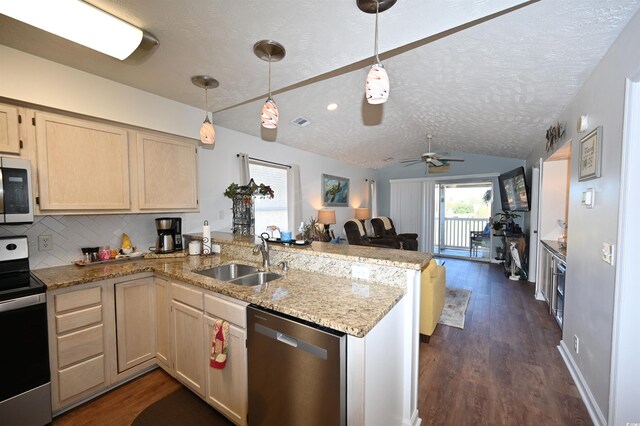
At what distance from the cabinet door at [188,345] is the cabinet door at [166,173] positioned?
1.05 m

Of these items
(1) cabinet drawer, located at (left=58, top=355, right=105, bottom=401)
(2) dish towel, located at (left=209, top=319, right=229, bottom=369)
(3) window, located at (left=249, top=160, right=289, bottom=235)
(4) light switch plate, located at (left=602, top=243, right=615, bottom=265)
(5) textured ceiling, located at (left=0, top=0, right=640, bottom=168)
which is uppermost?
(5) textured ceiling, located at (left=0, top=0, right=640, bottom=168)

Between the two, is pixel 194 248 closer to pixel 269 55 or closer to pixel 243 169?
pixel 243 169

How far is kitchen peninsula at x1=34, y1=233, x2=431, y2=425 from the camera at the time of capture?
1233mm

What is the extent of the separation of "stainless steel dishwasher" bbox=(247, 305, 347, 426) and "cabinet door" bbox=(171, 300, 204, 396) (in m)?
0.54

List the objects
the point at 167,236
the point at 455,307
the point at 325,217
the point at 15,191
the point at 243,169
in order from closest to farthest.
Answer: the point at 15,191 → the point at 167,236 → the point at 455,307 → the point at 243,169 → the point at 325,217

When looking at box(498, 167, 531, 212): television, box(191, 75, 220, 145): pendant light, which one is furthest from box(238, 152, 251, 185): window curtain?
box(498, 167, 531, 212): television

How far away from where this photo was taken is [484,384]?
207cm

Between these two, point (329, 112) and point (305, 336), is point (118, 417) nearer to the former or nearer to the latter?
point (305, 336)

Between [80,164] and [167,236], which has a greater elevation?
[80,164]

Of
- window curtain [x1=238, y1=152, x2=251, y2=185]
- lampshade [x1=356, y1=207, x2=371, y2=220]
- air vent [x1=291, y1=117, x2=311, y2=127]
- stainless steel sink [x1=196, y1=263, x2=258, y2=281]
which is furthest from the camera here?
lampshade [x1=356, y1=207, x2=371, y2=220]

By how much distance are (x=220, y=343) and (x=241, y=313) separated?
261 millimetres

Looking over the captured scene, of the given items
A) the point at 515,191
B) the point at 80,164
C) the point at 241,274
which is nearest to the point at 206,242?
the point at 241,274

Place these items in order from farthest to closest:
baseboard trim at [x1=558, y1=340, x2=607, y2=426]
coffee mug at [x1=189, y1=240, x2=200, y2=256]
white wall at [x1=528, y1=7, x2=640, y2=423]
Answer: coffee mug at [x1=189, y1=240, x2=200, y2=256] < baseboard trim at [x1=558, y1=340, x2=607, y2=426] < white wall at [x1=528, y1=7, x2=640, y2=423]

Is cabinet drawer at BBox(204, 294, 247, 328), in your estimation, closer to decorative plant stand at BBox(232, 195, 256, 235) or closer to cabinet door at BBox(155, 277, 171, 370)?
cabinet door at BBox(155, 277, 171, 370)
